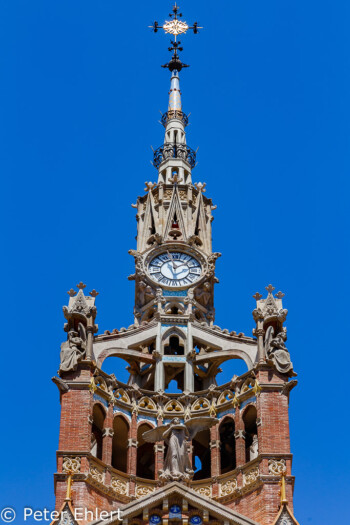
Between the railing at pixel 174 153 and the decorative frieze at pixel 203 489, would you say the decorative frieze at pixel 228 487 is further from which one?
the railing at pixel 174 153

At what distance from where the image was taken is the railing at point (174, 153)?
71.9 meters

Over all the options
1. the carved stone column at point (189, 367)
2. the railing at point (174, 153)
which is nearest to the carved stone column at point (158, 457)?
the carved stone column at point (189, 367)

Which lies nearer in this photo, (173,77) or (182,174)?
(182,174)

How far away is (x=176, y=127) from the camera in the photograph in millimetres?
74062

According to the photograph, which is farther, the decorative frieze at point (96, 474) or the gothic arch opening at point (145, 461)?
the gothic arch opening at point (145, 461)

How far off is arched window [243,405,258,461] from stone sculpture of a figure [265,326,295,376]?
6.69ft

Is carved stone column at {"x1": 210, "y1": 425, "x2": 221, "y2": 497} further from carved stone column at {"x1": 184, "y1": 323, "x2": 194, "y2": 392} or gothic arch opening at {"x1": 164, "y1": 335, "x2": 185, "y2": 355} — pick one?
gothic arch opening at {"x1": 164, "y1": 335, "x2": 185, "y2": 355}

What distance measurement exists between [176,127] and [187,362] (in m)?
17.7

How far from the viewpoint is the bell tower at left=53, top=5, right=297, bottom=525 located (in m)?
50.4

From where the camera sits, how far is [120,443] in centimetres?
5803

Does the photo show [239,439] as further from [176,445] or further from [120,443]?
[176,445]

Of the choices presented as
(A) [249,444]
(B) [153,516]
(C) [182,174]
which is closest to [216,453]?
(A) [249,444]

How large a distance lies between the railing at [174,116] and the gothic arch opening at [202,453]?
69.8 feet

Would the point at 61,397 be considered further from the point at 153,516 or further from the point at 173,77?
the point at 173,77
